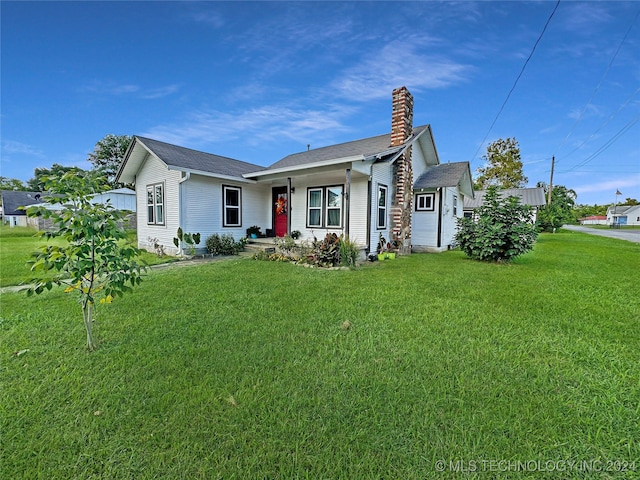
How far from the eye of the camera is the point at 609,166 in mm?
44781

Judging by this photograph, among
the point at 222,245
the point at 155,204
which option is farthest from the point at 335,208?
the point at 155,204

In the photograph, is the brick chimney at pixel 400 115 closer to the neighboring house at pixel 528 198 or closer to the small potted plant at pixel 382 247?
the small potted plant at pixel 382 247

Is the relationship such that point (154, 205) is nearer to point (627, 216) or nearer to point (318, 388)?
point (318, 388)

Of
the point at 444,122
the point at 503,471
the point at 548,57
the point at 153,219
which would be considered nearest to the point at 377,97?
the point at 444,122

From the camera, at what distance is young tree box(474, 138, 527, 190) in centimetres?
3009

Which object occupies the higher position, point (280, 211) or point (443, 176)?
point (443, 176)

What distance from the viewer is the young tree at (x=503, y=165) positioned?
30094mm

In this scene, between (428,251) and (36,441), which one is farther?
(428,251)

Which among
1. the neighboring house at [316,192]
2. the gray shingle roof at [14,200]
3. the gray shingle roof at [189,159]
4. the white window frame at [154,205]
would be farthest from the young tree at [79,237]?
the gray shingle roof at [14,200]

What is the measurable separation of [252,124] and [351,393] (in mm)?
16916

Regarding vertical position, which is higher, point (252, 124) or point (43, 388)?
point (252, 124)

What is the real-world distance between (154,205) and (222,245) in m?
3.49

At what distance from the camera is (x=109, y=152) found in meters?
32.7

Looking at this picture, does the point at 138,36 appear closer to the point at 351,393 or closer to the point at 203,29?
the point at 203,29
